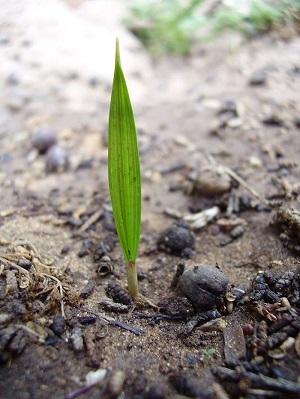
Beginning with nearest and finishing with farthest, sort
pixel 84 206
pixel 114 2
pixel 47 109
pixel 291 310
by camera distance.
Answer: pixel 291 310, pixel 84 206, pixel 47 109, pixel 114 2

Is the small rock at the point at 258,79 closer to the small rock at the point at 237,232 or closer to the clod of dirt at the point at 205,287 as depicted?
the small rock at the point at 237,232

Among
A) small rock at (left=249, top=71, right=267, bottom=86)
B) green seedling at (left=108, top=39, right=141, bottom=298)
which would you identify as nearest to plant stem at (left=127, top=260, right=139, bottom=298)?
green seedling at (left=108, top=39, right=141, bottom=298)

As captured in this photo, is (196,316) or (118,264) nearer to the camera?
(196,316)

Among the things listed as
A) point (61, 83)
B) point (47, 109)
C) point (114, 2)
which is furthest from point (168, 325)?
point (114, 2)

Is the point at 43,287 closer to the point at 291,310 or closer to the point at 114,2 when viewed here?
the point at 291,310

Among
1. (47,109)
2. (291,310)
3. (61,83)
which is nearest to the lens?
(291,310)

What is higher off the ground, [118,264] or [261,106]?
[261,106]

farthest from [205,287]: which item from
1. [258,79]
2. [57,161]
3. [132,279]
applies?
[258,79]
